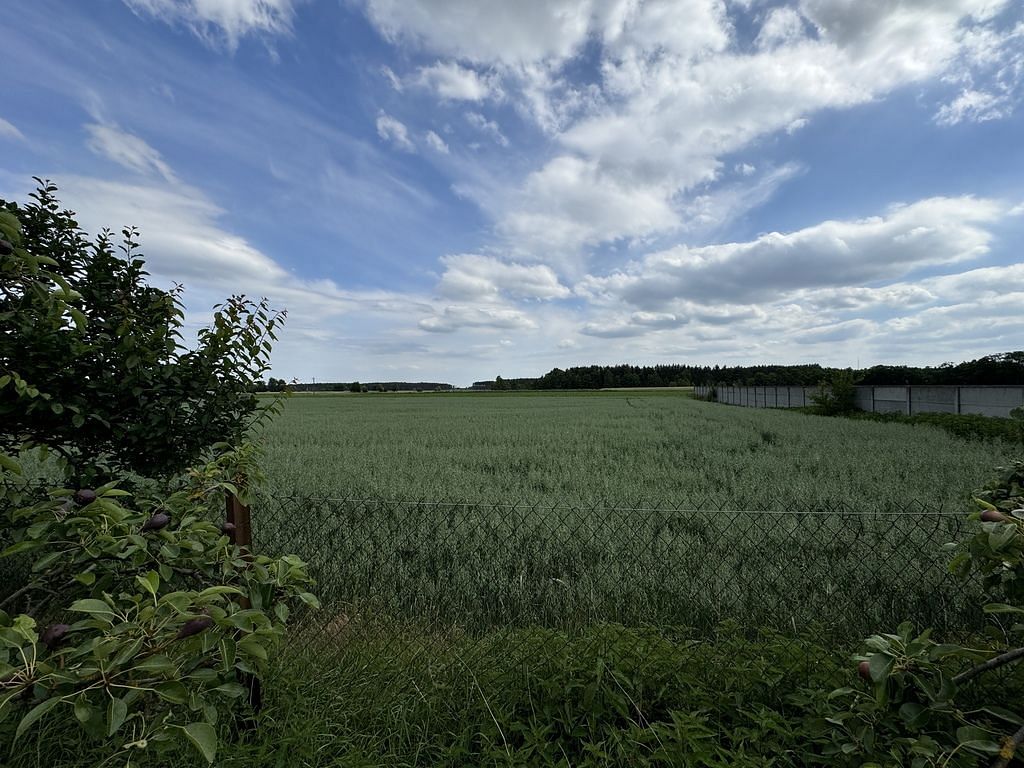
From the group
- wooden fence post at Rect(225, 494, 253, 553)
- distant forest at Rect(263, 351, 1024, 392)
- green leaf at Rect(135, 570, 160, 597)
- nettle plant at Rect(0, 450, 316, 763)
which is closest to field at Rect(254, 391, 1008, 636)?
wooden fence post at Rect(225, 494, 253, 553)

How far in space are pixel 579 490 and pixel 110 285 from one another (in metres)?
5.26

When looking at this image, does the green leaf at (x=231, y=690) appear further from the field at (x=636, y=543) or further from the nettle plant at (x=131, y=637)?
the field at (x=636, y=543)

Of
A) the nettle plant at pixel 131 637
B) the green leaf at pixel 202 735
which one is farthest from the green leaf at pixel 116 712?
the green leaf at pixel 202 735

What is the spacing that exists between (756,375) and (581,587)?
88418mm

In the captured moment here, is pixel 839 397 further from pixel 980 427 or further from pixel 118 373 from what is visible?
pixel 118 373

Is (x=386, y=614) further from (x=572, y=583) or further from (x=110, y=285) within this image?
(x=110, y=285)

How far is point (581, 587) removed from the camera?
3.39 meters

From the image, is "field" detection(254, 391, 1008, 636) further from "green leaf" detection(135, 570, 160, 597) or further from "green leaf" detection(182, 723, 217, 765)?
"green leaf" detection(182, 723, 217, 765)

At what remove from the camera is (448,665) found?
2568 mm

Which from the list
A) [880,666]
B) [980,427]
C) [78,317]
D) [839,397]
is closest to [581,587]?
[880,666]

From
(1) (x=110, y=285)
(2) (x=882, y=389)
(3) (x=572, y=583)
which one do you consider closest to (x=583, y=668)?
(3) (x=572, y=583)

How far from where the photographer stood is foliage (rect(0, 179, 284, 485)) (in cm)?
247

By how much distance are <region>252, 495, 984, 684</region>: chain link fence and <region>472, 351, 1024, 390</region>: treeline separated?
93.6 feet

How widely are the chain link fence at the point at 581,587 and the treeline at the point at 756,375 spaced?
2852cm
